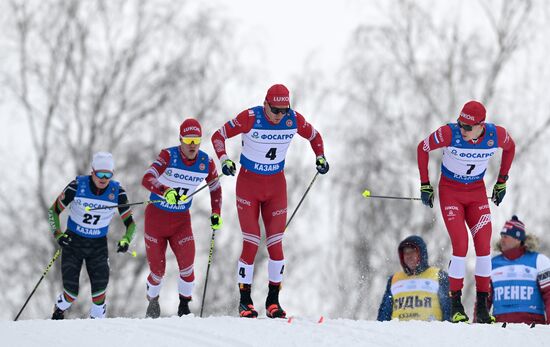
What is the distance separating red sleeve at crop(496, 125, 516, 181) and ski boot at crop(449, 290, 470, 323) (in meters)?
1.33

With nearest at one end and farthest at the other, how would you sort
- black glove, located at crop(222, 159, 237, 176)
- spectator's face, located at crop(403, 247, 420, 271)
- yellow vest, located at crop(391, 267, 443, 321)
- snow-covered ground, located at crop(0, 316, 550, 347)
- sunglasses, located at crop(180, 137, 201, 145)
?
snow-covered ground, located at crop(0, 316, 550, 347) → black glove, located at crop(222, 159, 237, 176) → yellow vest, located at crop(391, 267, 443, 321) → spectator's face, located at crop(403, 247, 420, 271) → sunglasses, located at crop(180, 137, 201, 145)

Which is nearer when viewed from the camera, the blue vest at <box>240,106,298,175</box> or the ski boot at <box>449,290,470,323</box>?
the ski boot at <box>449,290,470,323</box>

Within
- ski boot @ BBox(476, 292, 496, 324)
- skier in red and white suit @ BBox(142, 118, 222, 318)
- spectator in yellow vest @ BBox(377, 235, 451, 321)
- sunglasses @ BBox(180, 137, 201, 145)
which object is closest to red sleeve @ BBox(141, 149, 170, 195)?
skier in red and white suit @ BBox(142, 118, 222, 318)

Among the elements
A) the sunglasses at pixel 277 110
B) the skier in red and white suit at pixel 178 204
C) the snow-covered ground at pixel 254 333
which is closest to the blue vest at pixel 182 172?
the skier in red and white suit at pixel 178 204

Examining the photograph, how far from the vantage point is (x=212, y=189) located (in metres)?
10.2

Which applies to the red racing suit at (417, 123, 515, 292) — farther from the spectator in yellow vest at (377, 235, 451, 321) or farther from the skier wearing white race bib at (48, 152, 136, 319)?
the skier wearing white race bib at (48, 152, 136, 319)

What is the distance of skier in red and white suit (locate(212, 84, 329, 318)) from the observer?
362 inches

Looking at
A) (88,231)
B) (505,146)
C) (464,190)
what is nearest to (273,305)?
(464,190)

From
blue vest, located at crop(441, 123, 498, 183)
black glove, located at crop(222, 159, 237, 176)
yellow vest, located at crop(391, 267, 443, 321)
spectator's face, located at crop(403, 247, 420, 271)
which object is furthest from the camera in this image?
spectator's face, located at crop(403, 247, 420, 271)

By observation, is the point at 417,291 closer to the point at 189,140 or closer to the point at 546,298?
the point at 546,298

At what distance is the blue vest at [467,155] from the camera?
9.22 meters

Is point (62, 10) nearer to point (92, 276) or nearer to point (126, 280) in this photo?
point (126, 280)

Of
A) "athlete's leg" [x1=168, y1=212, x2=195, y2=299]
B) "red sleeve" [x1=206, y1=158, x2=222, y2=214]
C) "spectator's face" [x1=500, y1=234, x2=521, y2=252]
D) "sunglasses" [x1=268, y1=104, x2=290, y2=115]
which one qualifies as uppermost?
"sunglasses" [x1=268, y1=104, x2=290, y2=115]

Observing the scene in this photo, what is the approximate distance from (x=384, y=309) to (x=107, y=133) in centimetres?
1263
